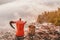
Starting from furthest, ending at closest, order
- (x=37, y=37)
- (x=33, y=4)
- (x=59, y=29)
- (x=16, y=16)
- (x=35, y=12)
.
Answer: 1. (x=33, y=4)
2. (x=35, y=12)
3. (x=16, y=16)
4. (x=59, y=29)
5. (x=37, y=37)

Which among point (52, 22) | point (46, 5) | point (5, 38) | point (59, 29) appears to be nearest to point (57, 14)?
point (52, 22)

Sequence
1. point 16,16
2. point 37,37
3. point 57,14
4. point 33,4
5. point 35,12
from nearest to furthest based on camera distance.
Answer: point 37,37 < point 57,14 < point 16,16 < point 35,12 < point 33,4

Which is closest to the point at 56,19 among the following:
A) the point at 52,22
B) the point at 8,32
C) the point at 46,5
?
the point at 52,22

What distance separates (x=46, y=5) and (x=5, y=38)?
1.69m

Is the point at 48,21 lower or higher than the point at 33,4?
lower

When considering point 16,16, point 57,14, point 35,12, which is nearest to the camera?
point 57,14

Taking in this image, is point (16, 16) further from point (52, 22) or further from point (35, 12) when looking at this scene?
point (52, 22)

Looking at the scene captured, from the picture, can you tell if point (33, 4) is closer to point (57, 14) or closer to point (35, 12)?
point (35, 12)

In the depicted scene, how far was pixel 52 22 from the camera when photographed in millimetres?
2717

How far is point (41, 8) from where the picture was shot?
356 centimetres

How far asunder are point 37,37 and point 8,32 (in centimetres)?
42

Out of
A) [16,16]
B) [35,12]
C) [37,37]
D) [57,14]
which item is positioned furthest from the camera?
[35,12]

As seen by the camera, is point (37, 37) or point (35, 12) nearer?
point (37, 37)

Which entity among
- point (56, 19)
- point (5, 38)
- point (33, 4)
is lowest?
point (5, 38)
